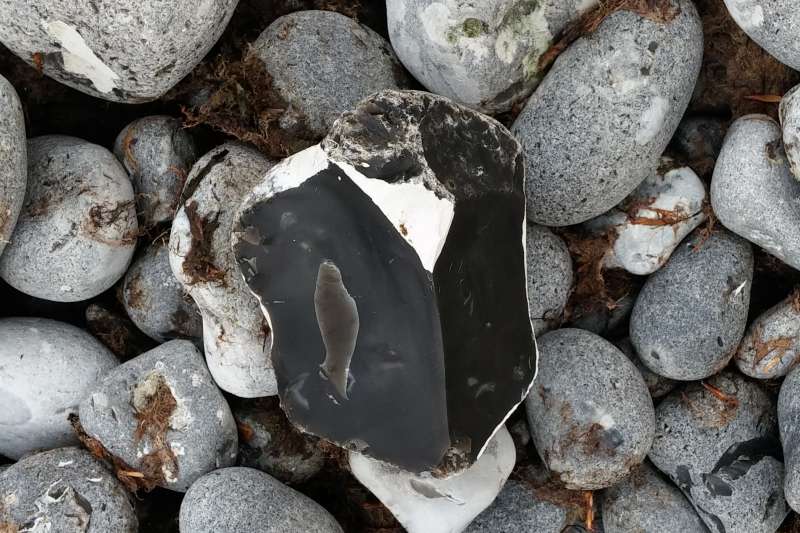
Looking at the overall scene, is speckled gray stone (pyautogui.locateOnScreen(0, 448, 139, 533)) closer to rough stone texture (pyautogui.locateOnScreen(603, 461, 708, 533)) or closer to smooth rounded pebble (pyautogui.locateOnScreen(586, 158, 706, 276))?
rough stone texture (pyautogui.locateOnScreen(603, 461, 708, 533))

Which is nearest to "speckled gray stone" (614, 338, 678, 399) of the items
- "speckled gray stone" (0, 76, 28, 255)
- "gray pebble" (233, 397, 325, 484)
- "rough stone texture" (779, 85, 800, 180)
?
"rough stone texture" (779, 85, 800, 180)

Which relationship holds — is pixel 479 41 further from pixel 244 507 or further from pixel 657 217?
pixel 244 507

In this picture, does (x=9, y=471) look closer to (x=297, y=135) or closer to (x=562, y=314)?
(x=297, y=135)

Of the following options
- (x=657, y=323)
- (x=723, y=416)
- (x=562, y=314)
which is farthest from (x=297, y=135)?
(x=723, y=416)

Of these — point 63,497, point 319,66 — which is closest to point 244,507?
point 63,497

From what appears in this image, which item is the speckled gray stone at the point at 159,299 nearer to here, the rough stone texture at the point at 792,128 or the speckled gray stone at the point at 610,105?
the speckled gray stone at the point at 610,105
